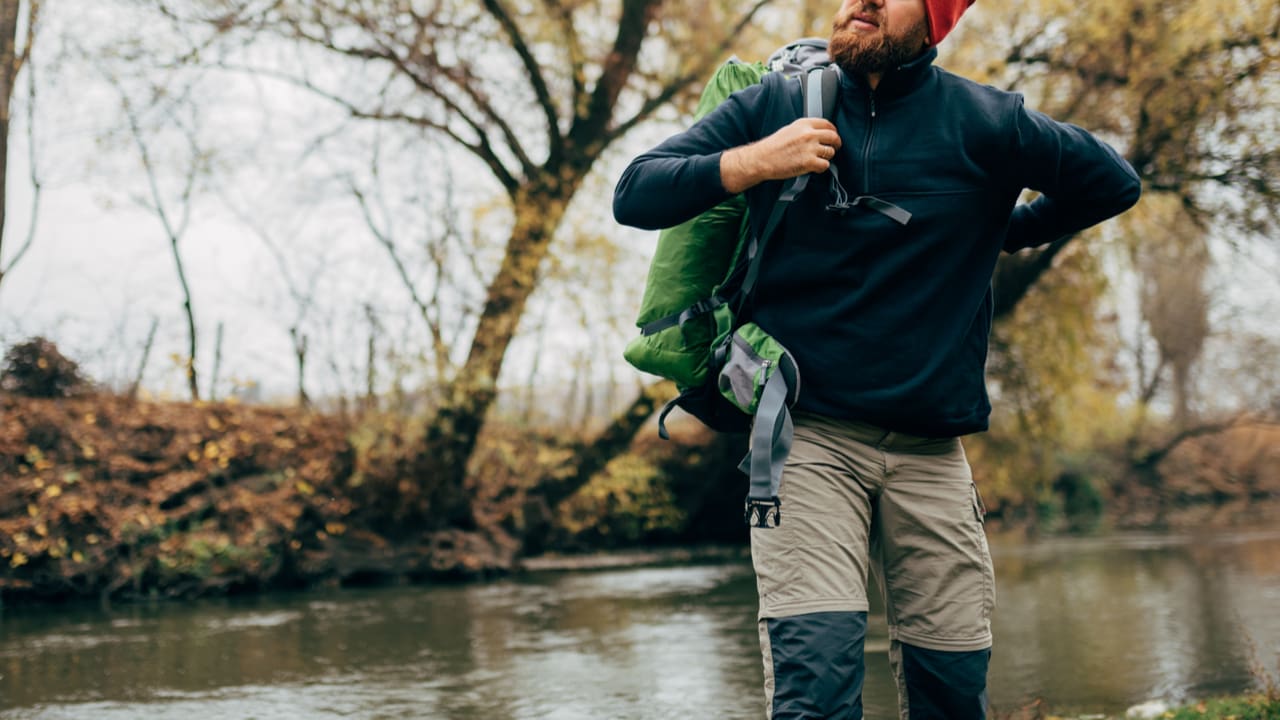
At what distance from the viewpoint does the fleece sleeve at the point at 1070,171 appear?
9.05 feet

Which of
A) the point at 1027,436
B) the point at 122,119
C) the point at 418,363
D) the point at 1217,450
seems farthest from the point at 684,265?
the point at 1217,450

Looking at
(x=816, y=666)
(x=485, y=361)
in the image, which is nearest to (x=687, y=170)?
(x=816, y=666)

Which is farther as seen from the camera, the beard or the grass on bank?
the grass on bank

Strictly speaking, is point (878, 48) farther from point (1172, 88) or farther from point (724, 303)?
point (1172, 88)

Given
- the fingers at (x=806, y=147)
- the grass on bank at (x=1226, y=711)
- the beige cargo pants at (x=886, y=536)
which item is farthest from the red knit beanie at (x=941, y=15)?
the grass on bank at (x=1226, y=711)

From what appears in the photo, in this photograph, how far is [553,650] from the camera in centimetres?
727

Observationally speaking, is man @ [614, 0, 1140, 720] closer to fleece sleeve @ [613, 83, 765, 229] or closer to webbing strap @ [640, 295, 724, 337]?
fleece sleeve @ [613, 83, 765, 229]

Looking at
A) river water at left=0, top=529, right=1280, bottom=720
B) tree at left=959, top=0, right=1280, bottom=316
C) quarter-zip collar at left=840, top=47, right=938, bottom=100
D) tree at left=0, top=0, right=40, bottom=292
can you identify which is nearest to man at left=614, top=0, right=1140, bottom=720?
quarter-zip collar at left=840, top=47, right=938, bottom=100

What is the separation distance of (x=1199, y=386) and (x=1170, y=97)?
55.0ft

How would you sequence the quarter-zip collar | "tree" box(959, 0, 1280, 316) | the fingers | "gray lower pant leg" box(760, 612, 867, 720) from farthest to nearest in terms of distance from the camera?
"tree" box(959, 0, 1280, 316) < the quarter-zip collar < the fingers < "gray lower pant leg" box(760, 612, 867, 720)

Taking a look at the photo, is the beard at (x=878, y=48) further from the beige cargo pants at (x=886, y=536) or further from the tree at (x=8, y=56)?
the tree at (x=8, y=56)

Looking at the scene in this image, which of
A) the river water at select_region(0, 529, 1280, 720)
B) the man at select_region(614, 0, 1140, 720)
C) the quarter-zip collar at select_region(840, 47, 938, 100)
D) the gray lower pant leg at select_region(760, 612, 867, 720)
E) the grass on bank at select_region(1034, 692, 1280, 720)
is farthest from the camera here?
the river water at select_region(0, 529, 1280, 720)

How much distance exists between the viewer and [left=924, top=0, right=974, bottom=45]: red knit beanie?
2.80m

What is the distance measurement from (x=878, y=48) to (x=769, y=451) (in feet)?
3.12
